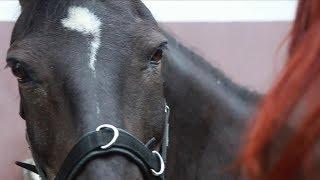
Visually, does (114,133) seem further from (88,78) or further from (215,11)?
(215,11)

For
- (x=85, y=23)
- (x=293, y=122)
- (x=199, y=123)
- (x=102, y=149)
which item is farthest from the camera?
(x=199, y=123)

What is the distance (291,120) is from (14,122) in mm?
2952

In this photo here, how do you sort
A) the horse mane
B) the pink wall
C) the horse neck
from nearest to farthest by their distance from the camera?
the horse neck < the horse mane < the pink wall

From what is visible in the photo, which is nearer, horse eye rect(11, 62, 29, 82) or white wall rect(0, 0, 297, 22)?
horse eye rect(11, 62, 29, 82)

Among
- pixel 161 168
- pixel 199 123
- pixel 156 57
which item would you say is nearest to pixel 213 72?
pixel 199 123

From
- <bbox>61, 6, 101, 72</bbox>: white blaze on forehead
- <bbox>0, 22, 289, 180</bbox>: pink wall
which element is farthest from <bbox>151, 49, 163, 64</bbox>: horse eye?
<bbox>0, 22, 289, 180</bbox>: pink wall

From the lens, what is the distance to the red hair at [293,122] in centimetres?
62

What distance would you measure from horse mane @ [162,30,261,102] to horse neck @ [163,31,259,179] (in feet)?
0.15

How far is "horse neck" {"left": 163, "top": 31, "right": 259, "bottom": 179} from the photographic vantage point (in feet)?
7.02

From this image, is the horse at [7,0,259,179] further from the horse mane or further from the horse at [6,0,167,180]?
the horse mane

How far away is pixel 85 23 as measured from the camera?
1.67 m

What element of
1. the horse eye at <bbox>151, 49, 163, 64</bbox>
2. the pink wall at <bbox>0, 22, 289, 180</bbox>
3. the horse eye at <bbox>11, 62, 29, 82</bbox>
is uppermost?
the horse eye at <bbox>151, 49, 163, 64</bbox>

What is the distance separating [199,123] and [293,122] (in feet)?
4.98

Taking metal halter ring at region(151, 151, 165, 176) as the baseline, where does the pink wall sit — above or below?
below
